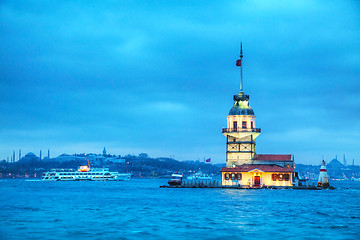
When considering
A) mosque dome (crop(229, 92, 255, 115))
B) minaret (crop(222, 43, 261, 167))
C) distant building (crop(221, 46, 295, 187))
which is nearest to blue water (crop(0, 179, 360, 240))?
distant building (crop(221, 46, 295, 187))

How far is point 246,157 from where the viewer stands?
4250 inches

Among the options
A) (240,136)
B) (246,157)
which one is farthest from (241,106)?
(246,157)

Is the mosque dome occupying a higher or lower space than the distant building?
higher

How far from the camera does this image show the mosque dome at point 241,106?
359 ft

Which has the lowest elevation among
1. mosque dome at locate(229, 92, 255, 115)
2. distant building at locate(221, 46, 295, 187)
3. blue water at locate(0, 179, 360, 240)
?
blue water at locate(0, 179, 360, 240)

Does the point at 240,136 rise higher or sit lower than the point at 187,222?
higher

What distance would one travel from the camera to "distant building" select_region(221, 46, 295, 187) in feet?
335

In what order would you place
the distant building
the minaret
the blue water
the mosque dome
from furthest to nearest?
the mosque dome < the minaret < the distant building < the blue water

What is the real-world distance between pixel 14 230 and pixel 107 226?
748 cm

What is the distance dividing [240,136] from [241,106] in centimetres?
610

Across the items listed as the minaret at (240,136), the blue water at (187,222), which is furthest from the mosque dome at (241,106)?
the blue water at (187,222)

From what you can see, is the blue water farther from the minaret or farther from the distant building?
the minaret

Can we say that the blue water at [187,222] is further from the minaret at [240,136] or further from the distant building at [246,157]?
the minaret at [240,136]

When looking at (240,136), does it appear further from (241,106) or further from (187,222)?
(187,222)
